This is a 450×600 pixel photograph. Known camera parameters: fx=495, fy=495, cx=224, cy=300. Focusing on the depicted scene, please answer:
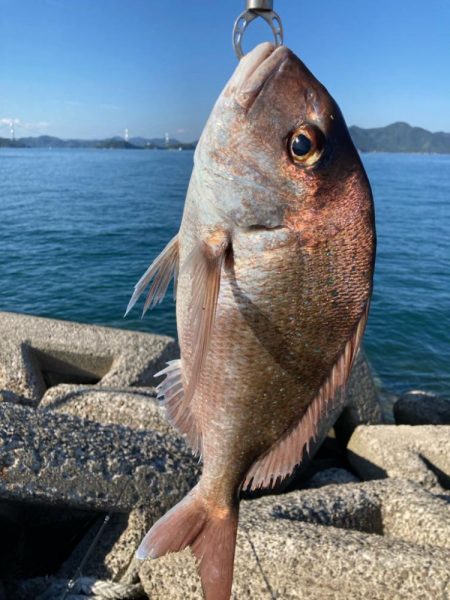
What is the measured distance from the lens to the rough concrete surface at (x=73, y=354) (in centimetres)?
650

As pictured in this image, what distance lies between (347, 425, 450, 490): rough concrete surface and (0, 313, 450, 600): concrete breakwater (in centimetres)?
3

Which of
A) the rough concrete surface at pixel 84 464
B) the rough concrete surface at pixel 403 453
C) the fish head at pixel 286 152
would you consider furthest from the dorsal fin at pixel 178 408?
the rough concrete surface at pixel 403 453

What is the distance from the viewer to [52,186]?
47.9 metres

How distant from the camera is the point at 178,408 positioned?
7.93 feet

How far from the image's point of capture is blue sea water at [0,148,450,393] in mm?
13648

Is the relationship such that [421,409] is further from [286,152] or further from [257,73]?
[257,73]

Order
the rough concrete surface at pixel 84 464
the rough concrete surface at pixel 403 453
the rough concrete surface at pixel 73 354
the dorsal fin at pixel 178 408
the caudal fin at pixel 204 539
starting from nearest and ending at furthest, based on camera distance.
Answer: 1. the caudal fin at pixel 204 539
2. the dorsal fin at pixel 178 408
3. the rough concrete surface at pixel 84 464
4. the rough concrete surface at pixel 403 453
5. the rough concrete surface at pixel 73 354

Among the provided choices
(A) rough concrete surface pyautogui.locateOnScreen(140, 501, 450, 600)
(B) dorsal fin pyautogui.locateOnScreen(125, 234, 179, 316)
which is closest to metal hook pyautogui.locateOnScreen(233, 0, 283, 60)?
(B) dorsal fin pyautogui.locateOnScreen(125, 234, 179, 316)

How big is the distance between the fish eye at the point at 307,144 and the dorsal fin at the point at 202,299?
0.48 m

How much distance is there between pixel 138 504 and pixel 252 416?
2.07 m

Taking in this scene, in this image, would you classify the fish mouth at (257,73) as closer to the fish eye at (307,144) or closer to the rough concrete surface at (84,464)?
the fish eye at (307,144)

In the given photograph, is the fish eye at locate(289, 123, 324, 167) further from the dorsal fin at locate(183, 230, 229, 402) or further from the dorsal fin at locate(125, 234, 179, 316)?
the dorsal fin at locate(125, 234, 179, 316)

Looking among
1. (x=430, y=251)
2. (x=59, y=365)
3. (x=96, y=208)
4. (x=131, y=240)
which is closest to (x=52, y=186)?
(x=96, y=208)

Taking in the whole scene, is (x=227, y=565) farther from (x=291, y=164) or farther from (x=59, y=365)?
(x=59, y=365)
